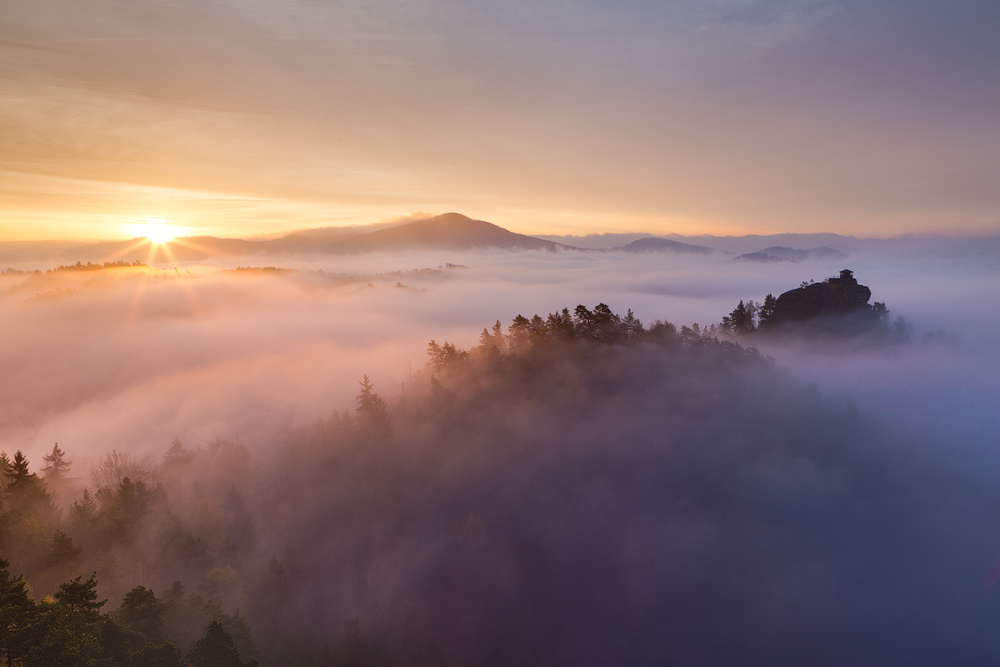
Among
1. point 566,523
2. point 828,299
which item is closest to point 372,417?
point 566,523

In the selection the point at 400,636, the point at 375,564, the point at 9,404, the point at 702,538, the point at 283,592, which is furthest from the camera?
the point at 9,404

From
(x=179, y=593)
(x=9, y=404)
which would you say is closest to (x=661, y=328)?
(x=179, y=593)

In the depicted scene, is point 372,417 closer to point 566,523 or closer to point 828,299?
point 566,523

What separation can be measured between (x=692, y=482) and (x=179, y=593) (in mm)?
70174

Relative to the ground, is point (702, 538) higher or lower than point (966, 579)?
higher

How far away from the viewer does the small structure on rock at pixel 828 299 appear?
11669 cm

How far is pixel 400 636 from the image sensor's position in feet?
164

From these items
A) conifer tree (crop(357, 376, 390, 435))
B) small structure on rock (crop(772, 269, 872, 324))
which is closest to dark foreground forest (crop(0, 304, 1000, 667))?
conifer tree (crop(357, 376, 390, 435))

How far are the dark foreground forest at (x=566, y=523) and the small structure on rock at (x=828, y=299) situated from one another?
38.7 m

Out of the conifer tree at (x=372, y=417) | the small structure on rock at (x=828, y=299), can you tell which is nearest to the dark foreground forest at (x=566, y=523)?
the conifer tree at (x=372, y=417)

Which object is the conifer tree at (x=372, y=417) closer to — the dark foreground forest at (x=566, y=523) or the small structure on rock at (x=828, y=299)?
the dark foreground forest at (x=566, y=523)

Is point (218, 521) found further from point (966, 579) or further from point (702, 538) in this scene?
point (966, 579)

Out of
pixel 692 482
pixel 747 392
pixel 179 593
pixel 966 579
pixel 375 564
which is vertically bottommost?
pixel 966 579

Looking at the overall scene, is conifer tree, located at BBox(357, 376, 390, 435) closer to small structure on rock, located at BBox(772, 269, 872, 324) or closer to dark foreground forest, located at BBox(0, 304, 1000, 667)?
dark foreground forest, located at BBox(0, 304, 1000, 667)
